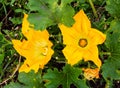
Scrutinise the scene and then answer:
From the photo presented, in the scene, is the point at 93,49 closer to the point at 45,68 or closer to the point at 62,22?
the point at 62,22

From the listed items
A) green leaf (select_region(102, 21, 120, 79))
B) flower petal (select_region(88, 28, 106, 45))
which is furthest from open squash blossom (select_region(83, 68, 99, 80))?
flower petal (select_region(88, 28, 106, 45))

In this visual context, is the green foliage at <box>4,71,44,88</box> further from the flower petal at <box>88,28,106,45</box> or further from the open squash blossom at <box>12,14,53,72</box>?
the flower petal at <box>88,28,106,45</box>

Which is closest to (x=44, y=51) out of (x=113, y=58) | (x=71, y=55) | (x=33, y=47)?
(x=33, y=47)

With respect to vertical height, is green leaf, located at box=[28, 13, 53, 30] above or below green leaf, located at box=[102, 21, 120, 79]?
above

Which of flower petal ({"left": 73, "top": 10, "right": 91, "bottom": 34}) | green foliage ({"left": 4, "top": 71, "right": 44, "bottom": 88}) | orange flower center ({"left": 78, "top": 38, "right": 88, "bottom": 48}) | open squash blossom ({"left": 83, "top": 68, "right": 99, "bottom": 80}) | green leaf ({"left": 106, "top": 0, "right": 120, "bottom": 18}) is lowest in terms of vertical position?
green foliage ({"left": 4, "top": 71, "right": 44, "bottom": 88})

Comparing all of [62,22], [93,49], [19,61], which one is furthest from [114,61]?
[19,61]

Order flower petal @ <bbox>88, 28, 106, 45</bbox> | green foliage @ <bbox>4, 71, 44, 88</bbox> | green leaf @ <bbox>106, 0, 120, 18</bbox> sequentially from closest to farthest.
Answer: flower petal @ <bbox>88, 28, 106, 45</bbox> → green leaf @ <bbox>106, 0, 120, 18</bbox> → green foliage @ <bbox>4, 71, 44, 88</bbox>

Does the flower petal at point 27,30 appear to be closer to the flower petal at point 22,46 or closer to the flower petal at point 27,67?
the flower petal at point 22,46
